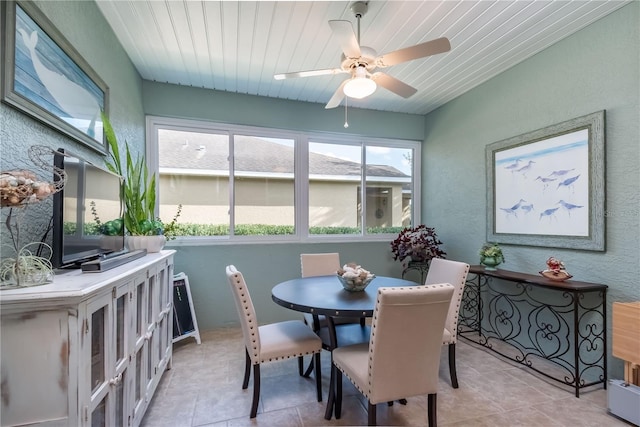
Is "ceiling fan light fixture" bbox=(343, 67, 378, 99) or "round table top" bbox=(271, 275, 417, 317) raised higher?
"ceiling fan light fixture" bbox=(343, 67, 378, 99)

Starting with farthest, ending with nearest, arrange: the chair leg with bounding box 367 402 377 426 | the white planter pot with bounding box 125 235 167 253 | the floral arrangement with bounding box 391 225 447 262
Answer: the floral arrangement with bounding box 391 225 447 262 → the white planter pot with bounding box 125 235 167 253 → the chair leg with bounding box 367 402 377 426

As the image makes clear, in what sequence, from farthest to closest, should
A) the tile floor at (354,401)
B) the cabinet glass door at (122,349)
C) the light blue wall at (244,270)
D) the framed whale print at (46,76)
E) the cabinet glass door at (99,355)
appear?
the light blue wall at (244,270) → the tile floor at (354,401) → the cabinet glass door at (122,349) → the framed whale print at (46,76) → the cabinet glass door at (99,355)

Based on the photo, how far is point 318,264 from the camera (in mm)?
3076

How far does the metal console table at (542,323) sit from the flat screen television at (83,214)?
10.2 ft

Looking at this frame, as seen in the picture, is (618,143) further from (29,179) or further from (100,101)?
(100,101)

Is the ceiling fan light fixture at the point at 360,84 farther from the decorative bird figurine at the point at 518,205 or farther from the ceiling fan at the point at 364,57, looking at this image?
the decorative bird figurine at the point at 518,205

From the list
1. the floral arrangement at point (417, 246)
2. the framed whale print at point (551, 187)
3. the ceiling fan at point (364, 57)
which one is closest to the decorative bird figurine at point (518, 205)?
the framed whale print at point (551, 187)

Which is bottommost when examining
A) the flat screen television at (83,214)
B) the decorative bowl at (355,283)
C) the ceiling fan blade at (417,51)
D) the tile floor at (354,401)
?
the tile floor at (354,401)

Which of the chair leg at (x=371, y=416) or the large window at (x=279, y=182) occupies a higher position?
the large window at (x=279, y=182)

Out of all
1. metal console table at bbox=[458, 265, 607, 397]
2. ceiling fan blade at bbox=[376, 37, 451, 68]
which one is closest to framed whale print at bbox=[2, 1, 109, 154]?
ceiling fan blade at bbox=[376, 37, 451, 68]

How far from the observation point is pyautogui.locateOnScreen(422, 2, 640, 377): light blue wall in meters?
2.10

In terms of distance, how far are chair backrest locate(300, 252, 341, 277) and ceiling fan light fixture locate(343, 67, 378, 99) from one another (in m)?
1.70

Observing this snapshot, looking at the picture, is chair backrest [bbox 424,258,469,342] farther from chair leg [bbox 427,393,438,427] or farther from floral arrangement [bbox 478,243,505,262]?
floral arrangement [bbox 478,243,505,262]

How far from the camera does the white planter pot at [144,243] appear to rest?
7.29ft
